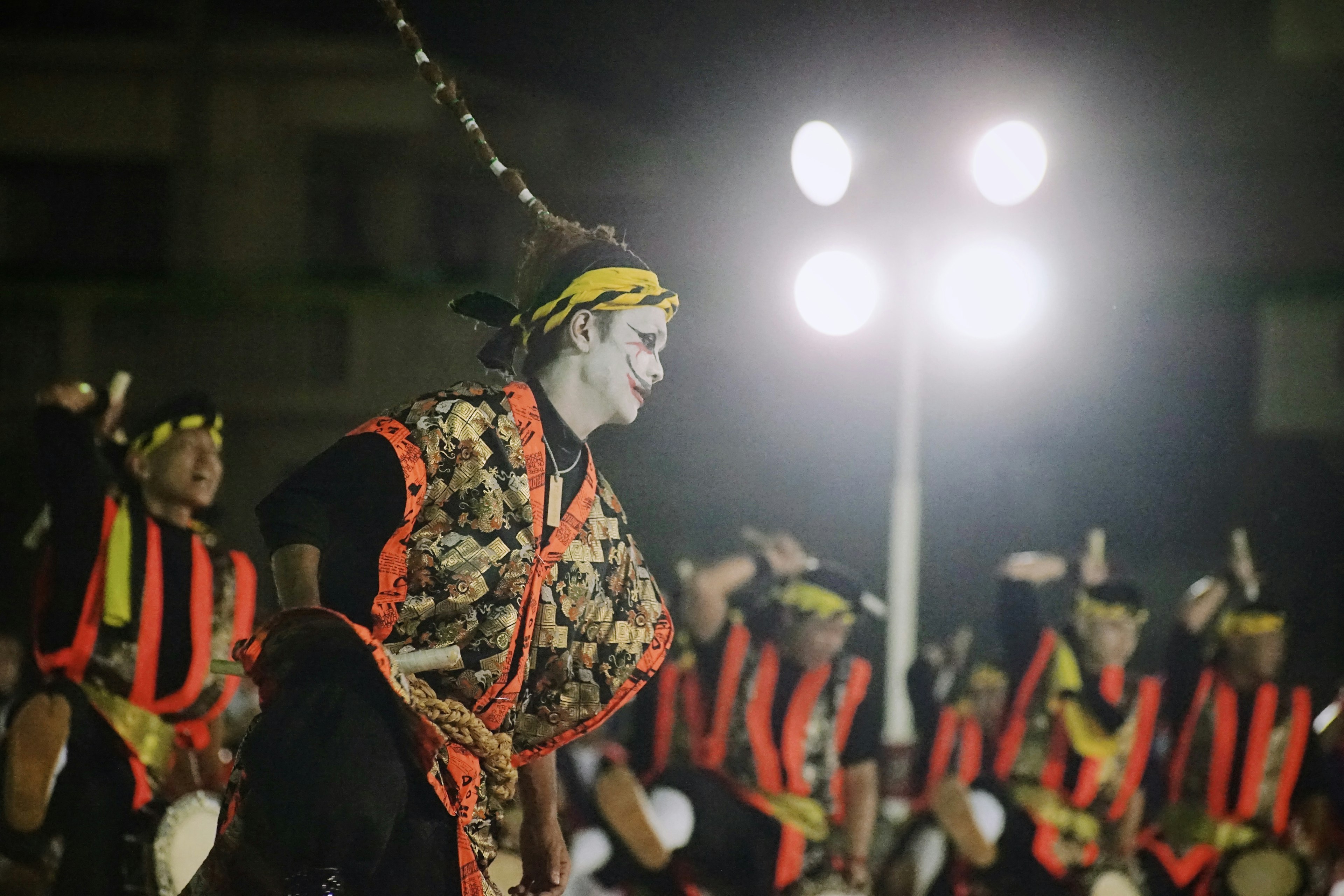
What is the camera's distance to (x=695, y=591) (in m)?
3.72

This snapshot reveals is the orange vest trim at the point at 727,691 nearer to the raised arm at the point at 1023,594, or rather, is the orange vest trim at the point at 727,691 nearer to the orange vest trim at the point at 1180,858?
the raised arm at the point at 1023,594

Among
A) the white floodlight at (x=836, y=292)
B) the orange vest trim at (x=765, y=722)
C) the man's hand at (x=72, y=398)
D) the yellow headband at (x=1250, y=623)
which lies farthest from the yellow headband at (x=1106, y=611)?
the man's hand at (x=72, y=398)

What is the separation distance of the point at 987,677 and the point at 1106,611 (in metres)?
0.36

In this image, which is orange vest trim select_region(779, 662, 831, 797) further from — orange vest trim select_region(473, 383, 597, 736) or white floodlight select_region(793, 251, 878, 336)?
orange vest trim select_region(473, 383, 597, 736)

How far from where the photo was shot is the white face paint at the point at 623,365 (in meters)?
2.57

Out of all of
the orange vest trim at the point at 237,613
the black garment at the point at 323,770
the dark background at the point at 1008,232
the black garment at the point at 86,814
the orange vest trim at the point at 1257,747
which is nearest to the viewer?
the black garment at the point at 323,770

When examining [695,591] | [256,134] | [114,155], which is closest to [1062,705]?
[695,591]

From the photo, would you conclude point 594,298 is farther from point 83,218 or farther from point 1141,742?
point 1141,742

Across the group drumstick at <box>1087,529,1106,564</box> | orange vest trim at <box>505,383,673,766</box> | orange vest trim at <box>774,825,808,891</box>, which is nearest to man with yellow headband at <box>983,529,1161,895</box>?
drumstick at <box>1087,529,1106,564</box>

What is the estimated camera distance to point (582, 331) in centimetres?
257

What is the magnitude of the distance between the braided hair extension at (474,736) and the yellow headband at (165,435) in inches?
55.3

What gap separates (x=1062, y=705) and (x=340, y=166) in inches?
93.3

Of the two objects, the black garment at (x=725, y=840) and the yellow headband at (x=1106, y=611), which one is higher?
the yellow headband at (x=1106, y=611)

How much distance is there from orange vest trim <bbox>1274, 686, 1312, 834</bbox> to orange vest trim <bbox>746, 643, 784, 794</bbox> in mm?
1331
